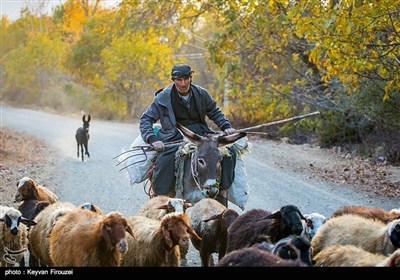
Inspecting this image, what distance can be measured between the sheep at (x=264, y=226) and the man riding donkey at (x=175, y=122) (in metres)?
1.60

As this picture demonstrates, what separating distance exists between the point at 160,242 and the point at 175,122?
8.07 feet

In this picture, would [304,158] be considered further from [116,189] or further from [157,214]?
[157,214]

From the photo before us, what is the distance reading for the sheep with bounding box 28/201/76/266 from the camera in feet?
26.5

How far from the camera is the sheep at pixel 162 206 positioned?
27.4ft

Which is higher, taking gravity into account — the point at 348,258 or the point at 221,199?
the point at 348,258

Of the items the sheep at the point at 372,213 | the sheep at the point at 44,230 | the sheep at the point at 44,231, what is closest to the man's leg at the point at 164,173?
the sheep at the point at 44,230

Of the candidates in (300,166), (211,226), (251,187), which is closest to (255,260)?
(211,226)

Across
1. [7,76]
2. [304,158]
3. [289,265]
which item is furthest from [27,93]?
[289,265]

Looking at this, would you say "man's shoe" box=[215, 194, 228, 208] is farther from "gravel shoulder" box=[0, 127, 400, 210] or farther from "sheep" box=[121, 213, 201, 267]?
"gravel shoulder" box=[0, 127, 400, 210]

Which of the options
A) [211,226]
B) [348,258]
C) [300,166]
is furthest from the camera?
[300,166]

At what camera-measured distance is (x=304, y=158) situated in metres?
21.3

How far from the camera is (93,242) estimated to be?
694 centimetres

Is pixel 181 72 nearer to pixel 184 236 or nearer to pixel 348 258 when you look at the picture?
pixel 184 236

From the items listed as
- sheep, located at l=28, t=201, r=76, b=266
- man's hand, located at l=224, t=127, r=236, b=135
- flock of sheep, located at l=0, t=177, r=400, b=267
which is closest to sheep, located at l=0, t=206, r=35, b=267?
flock of sheep, located at l=0, t=177, r=400, b=267
